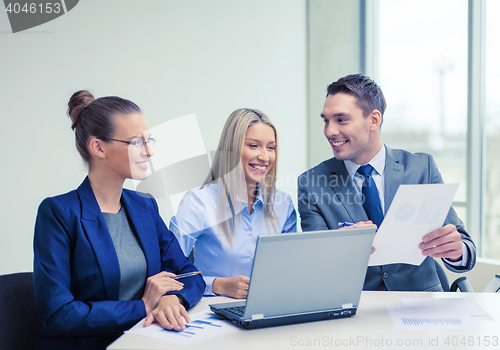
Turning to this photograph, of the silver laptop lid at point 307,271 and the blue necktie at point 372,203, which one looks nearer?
the silver laptop lid at point 307,271

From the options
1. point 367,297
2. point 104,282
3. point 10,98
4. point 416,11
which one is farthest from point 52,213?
point 416,11

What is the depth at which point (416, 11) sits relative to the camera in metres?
3.79

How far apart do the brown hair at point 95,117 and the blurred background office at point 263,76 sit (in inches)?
40.5

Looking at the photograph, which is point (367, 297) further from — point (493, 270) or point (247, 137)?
point (493, 270)

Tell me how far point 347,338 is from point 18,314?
1.09 metres

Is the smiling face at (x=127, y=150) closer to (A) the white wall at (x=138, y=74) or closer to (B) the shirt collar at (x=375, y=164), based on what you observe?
(A) the white wall at (x=138, y=74)

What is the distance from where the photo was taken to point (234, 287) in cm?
159

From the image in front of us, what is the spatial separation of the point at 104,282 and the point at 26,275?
33 cm

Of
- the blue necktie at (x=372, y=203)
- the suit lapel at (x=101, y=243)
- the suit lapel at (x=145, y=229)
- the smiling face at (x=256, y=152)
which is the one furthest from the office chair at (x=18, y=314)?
the blue necktie at (x=372, y=203)

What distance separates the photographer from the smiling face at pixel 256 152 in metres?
2.07

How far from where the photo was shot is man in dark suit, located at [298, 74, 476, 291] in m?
2.01

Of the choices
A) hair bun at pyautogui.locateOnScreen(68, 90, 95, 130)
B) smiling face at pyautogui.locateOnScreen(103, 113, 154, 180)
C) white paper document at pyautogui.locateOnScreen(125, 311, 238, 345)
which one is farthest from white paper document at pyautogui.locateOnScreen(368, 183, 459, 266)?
hair bun at pyautogui.locateOnScreen(68, 90, 95, 130)

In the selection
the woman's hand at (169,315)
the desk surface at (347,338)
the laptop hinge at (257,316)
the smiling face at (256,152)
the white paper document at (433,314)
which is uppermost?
the smiling face at (256,152)

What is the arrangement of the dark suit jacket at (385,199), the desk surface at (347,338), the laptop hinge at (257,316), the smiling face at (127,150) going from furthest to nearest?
the dark suit jacket at (385,199) → the smiling face at (127,150) → the laptop hinge at (257,316) → the desk surface at (347,338)
